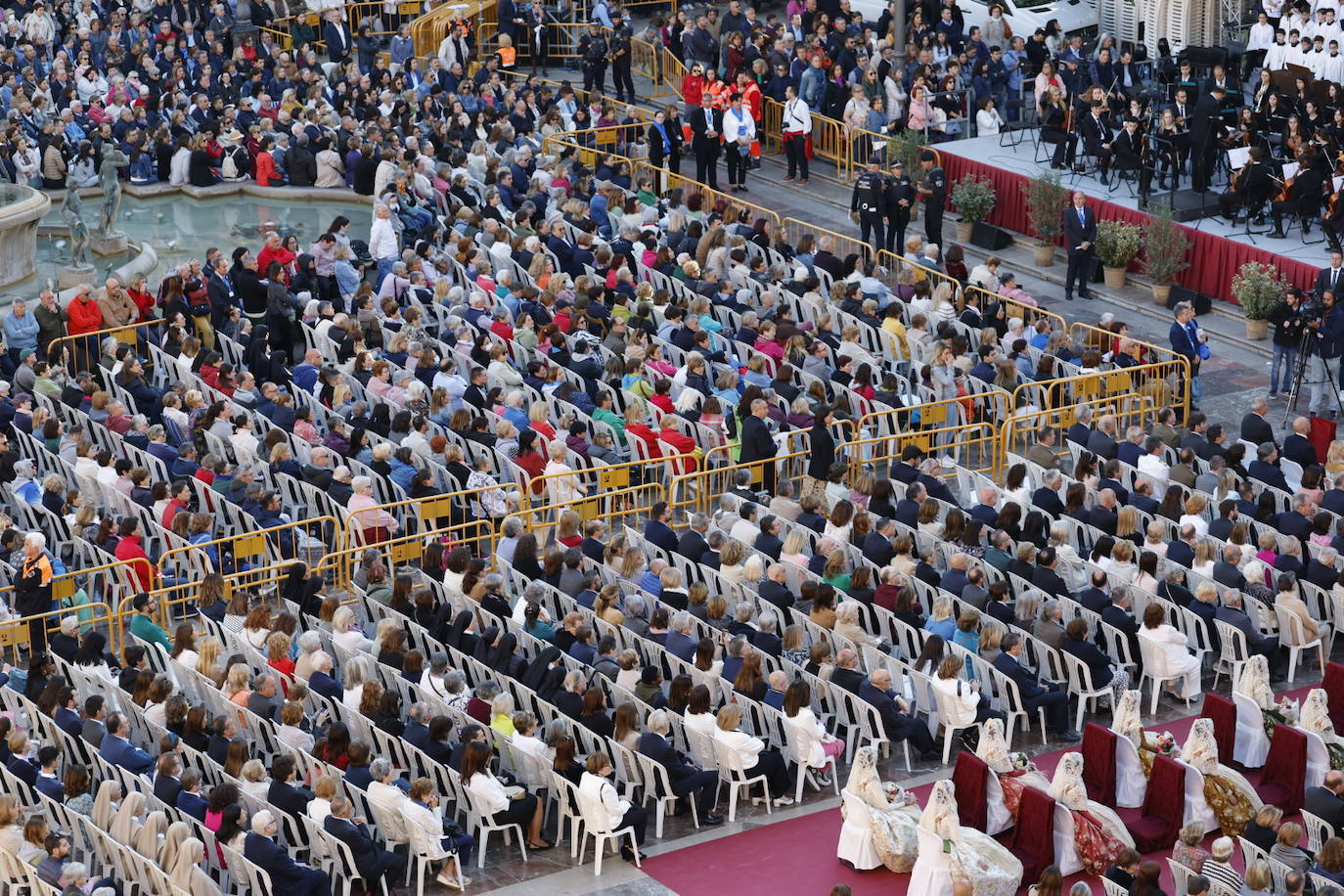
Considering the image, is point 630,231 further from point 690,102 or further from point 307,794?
point 307,794

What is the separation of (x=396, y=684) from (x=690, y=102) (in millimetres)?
17602

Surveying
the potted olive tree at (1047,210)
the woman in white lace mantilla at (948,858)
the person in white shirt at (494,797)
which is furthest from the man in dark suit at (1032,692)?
the potted olive tree at (1047,210)

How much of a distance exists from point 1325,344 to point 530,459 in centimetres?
862

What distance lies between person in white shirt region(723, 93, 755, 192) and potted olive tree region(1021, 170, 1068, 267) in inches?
169

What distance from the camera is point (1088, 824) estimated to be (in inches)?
599

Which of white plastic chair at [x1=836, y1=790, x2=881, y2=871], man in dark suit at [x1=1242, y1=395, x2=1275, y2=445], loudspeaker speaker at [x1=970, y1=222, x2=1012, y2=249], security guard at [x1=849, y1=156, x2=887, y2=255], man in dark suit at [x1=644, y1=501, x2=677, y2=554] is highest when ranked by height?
security guard at [x1=849, y1=156, x2=887, y2=255]

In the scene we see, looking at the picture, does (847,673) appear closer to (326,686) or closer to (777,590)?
(777,590)

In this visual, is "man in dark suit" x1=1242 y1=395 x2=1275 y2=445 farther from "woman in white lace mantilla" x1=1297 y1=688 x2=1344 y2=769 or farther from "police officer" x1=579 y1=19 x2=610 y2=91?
"police officer" x1=579 y1=19 x2=610 y2=91

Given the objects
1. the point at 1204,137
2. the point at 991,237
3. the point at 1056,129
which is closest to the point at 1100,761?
the point at 1204,137

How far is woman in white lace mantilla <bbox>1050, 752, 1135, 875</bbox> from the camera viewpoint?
599 inches

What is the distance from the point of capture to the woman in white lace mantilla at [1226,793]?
609 inches

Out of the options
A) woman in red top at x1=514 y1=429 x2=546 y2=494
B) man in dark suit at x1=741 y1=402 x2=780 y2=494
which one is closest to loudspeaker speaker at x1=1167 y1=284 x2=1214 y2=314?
man in dark suit at x1=741 y1=402 x2=780 y2=494

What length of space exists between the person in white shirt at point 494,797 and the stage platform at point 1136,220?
45.6 feet

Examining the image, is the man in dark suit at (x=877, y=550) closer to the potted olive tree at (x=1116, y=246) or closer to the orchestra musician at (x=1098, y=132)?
the potted olive tree at (x=1116, y=246)
